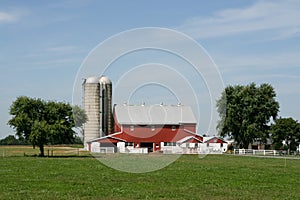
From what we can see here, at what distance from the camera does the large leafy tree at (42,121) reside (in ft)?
215

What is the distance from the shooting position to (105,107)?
96.2 metres

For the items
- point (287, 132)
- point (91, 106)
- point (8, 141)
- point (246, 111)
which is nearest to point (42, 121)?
point (91, 106)

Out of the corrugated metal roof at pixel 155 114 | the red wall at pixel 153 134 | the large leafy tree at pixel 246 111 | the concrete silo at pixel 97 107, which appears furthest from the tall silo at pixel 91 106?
the large leafy tree at pixel 246 111

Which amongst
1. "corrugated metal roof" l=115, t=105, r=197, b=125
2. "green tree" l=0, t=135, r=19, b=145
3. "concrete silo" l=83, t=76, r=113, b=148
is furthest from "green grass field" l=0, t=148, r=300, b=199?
"green tree" l=0, t=135, r=19, b=145

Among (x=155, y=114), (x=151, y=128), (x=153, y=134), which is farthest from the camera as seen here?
(x=155, y=114)

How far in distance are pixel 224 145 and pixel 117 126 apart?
62.7ft

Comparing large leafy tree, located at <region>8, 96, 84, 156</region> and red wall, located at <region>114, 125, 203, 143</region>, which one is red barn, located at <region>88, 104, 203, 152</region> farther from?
large leafy tree, located at <region>8, 96, 84, 156</region>

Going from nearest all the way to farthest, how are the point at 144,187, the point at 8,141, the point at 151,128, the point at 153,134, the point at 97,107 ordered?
the point at 144,187
the point at 153,134
the point at 151,128
the point at 97,107
the point at 8,141

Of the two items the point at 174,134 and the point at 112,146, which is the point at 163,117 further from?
the point at 112,146

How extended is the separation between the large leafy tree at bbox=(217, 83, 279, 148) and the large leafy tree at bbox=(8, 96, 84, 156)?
35741mm

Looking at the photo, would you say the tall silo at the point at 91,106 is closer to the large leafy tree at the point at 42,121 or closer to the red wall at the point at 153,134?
the red wall at the point at 153,134

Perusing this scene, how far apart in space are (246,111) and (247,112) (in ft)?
0.83

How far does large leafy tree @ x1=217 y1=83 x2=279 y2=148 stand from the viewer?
9569 cm

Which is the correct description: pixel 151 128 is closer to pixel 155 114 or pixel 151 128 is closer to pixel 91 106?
pixel 155 114
